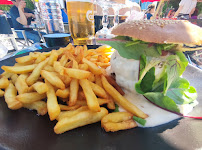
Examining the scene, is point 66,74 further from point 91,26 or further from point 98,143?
point 91,26

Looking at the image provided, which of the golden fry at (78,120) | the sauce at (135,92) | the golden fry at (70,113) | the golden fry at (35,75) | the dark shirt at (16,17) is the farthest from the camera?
the dark shirt at (16,17)

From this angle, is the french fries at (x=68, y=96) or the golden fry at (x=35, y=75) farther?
the golden fry at (x=35, y=75)

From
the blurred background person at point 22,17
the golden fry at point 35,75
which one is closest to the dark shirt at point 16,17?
the blurred background person at point 22,17

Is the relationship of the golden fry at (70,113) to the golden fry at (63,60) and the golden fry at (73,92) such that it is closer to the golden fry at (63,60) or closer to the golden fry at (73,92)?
the golden fry at (73,92)

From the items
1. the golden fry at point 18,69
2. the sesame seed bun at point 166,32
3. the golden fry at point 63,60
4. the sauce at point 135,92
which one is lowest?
the sauce at point 135,92

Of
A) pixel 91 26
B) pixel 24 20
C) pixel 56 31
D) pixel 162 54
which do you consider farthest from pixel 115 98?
pixel 24 20

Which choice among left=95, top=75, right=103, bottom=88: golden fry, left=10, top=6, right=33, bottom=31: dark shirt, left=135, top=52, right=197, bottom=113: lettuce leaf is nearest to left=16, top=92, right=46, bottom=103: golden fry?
left=95, top=75, right=103, bottom=88: golden fry

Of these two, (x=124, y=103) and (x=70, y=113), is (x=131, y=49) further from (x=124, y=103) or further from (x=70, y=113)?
(x=70, y=113)
